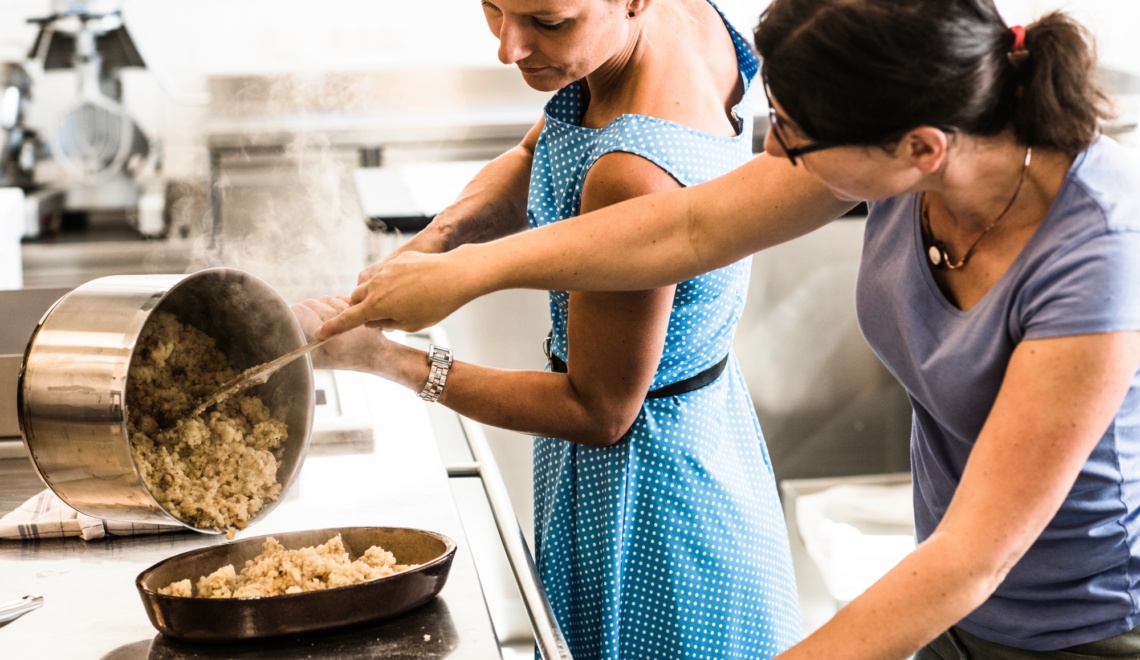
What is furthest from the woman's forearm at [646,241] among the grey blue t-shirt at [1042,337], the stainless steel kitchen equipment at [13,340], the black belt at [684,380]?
the stainless steel kitchen equipment at [13,340]

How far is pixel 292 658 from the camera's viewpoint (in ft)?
3.18

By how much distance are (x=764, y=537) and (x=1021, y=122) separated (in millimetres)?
697

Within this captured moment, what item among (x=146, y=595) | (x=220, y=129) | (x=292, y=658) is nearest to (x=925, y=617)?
(x=292, y=658)

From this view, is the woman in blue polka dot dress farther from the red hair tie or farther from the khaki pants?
the red hair tie

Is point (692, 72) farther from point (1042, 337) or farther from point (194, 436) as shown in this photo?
point (194, 436)

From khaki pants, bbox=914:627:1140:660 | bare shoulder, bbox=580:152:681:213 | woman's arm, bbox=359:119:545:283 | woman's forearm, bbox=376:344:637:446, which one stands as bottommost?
khaki pants, bbox=914:627:1140:660

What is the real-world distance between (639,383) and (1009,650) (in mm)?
497

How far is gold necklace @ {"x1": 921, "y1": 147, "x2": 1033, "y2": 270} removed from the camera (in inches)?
38.1

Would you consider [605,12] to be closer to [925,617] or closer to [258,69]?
[925,617]

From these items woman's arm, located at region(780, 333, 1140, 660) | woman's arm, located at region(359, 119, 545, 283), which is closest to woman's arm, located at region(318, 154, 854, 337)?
woman's arm, located at region(780, 333, 1140, 660)

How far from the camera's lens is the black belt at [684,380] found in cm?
141

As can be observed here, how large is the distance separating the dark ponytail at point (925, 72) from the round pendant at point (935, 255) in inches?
5.5

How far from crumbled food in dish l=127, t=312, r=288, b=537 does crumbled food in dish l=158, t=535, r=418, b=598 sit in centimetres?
8

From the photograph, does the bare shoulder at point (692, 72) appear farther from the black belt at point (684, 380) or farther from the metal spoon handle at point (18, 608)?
the metal spoon handle at point (18, 608)
